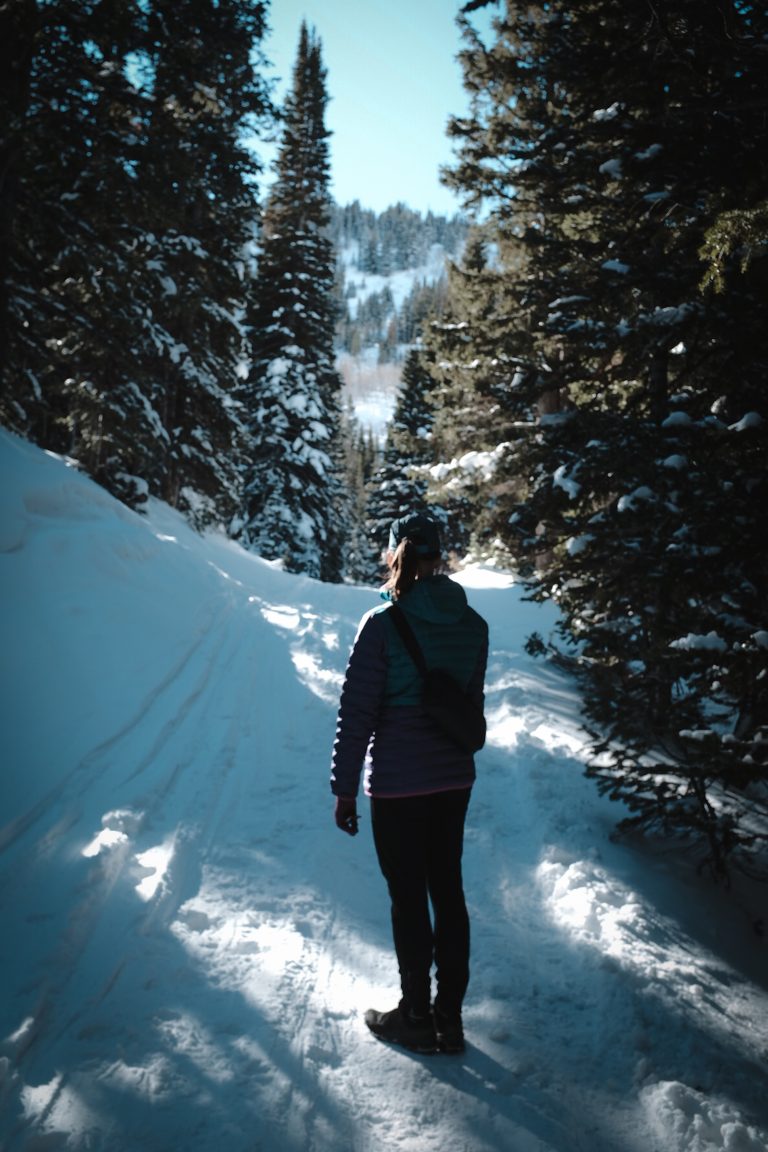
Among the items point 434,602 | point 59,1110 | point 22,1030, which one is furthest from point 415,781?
point 22,1030

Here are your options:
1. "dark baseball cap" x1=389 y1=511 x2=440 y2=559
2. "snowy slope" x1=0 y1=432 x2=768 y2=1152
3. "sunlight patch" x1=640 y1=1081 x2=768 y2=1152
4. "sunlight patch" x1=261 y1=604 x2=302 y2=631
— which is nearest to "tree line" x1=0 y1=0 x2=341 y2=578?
"sunlight patch" x1=261 y1=604 x2=302 y2=631

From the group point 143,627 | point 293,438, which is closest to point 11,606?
point 143,627

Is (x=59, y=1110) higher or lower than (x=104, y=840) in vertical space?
higher

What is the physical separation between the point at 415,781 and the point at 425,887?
56cm

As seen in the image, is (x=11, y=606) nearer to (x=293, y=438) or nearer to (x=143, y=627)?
(x=143, y=627)

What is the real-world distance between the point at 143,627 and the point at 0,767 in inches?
145

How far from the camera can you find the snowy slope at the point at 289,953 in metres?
2.44

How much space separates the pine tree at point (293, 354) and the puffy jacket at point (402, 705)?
2199cm

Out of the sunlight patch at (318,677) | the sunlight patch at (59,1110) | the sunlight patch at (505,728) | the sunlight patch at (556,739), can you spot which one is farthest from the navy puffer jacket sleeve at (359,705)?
the sunlight patch at (318,677)

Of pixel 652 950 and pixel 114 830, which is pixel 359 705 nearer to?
pixel 652 950

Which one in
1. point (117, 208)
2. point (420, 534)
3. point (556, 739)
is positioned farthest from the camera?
point (117, 208)

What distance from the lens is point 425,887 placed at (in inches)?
111

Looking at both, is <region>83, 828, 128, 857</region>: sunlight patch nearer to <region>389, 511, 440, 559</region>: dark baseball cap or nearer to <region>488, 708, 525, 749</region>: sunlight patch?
<region>389, 511, 440, 559</region>: dark baseball cap

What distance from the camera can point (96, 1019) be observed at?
9.17ft
